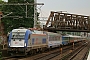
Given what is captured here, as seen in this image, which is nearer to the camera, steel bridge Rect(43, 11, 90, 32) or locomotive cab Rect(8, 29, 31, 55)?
locomotive cab Rect(8, 29, 31, 55)

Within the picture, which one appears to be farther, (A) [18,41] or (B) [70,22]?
(B) [70,22]

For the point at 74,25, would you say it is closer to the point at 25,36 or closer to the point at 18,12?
the point at 18,12

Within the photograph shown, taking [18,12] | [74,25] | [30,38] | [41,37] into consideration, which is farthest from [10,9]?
[30,38]

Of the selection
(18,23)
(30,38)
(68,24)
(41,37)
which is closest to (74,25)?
(68,24)

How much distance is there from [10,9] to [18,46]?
33.2m

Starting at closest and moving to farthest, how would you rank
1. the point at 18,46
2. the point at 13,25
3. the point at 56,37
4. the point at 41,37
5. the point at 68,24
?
the point at 18,46, the point at 41,37, the point at 56,37, the point at 13,25, the point at 68,24

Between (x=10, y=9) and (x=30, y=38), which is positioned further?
(x=10, y=9)

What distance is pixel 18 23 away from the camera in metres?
55.5

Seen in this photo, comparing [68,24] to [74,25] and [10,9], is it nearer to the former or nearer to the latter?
[74,25]

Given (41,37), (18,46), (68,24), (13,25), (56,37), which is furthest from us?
(68,24)

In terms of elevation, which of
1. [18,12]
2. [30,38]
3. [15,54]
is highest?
[18,12]

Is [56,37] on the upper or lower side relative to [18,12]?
lower

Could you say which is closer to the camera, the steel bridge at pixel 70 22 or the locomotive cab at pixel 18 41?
the locomotive cab at pixel 18 41

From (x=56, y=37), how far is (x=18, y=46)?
21.6 m
